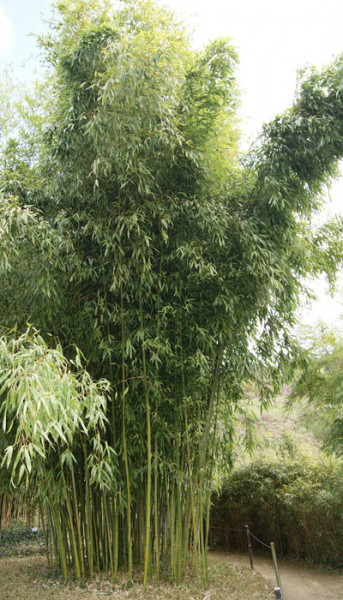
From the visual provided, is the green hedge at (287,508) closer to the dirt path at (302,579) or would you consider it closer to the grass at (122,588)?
the dirt path at (302,579)

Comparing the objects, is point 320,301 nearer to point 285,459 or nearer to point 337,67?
point 337,67

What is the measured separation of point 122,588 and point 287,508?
3221 millimetres

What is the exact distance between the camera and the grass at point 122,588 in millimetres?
3609

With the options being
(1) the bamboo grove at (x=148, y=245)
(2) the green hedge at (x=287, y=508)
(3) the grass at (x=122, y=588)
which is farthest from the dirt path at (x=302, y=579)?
(1) the bamboo grove at (x=148, y=245)

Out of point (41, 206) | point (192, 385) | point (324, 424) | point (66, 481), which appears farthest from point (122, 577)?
point (41, 206)

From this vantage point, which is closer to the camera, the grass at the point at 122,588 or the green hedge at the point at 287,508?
the grass at the point at 122,588

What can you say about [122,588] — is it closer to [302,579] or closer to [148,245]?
[148,245]

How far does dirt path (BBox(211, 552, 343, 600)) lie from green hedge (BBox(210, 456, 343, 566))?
210 millimetres

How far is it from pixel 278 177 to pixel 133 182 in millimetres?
1086

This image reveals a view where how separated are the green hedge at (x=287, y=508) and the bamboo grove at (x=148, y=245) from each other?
7.53 ft

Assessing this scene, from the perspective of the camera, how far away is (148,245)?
3.33m

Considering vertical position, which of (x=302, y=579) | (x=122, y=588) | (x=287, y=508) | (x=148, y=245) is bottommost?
(x=302, y=579)

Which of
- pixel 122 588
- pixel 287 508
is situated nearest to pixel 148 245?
pixel 122 588

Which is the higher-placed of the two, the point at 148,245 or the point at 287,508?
the point at 148,245
